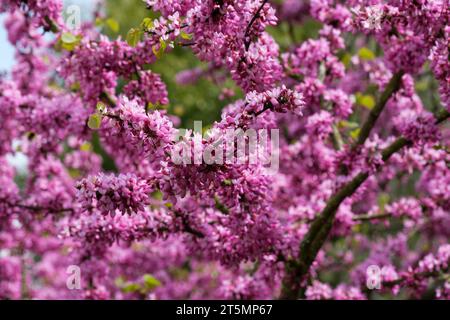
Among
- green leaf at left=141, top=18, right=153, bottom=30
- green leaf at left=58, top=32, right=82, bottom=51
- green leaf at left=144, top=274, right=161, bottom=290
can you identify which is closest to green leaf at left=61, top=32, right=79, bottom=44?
green leaf at left=58, top=32, right=82, bottom=51

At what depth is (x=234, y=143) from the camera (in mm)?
3135

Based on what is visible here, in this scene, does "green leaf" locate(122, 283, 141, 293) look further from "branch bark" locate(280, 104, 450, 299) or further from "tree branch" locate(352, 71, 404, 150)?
"tree branch" locate(352, 71, 404, 150)

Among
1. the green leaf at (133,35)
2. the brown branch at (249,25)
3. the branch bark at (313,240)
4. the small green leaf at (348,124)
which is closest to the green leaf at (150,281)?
the branch bark at (313,240)

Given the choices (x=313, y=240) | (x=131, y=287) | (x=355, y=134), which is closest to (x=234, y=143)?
(x=313, y=240)

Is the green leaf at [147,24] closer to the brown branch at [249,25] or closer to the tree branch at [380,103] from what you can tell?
the brown branch at [249,25]

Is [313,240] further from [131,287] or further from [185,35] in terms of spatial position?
[185,35]

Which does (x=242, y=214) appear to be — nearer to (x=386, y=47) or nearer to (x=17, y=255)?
(x=386, y=47)

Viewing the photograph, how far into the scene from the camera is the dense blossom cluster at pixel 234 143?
10.4ft

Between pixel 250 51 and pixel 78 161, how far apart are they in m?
5.49

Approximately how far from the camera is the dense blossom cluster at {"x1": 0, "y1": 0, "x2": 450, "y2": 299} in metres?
3.17

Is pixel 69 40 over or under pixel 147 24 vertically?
over

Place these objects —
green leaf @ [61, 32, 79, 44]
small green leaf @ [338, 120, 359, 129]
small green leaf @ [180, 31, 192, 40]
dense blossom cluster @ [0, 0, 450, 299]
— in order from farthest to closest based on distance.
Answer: small green leaf @ [338, 120, 359, 129] < green leaf @ [61, 32, 79, 44] < small green leaf @ [180, 31, 192, 40] < dense blossom cluster @ [0, 0, 450, 299]

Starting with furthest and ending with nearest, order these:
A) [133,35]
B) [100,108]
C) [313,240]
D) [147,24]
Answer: [313,240], [133,35], [147,24], [100,108]
